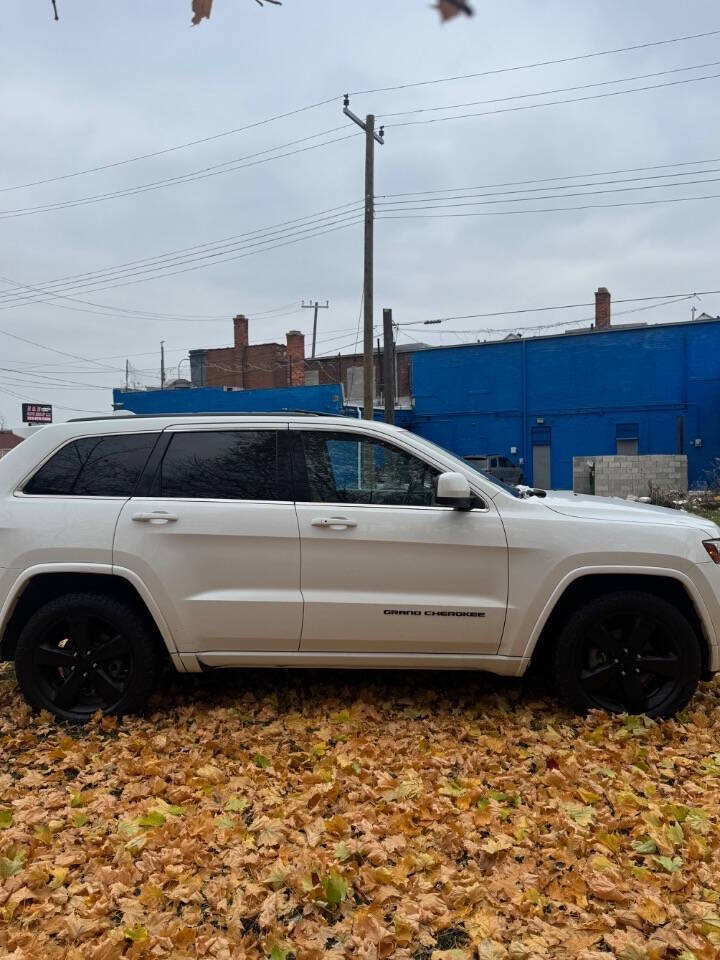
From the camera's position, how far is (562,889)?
114 inches

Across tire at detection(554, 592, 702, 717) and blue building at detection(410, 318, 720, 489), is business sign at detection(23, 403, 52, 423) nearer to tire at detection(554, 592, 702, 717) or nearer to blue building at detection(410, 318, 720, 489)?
blue building at detection(410, 318, 720, 489)

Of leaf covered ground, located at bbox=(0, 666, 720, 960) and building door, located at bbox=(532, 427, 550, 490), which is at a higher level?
building door, located at bbox=(532, 427, 550, 490)

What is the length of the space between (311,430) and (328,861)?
7.90 feet

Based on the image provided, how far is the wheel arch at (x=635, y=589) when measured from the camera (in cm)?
432

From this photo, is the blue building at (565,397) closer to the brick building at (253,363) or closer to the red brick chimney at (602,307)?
the red brick chimney at (602,307)

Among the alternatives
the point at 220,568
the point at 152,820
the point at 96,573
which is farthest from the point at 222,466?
the point at 152,820

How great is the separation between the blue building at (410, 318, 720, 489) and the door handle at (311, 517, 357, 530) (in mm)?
30148

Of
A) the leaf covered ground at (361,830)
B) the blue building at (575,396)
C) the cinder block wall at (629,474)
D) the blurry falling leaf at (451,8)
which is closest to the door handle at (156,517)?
the leaf covered ground at (361,830)

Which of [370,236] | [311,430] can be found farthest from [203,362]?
[311,430]

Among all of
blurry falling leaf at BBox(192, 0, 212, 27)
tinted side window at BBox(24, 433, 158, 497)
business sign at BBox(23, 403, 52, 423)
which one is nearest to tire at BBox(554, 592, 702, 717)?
tinted side window at BBox(24, 433, 158, 497)

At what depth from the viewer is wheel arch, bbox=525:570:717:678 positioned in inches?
170

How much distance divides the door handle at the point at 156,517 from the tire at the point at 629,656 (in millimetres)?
2311

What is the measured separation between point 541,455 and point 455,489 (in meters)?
32.0

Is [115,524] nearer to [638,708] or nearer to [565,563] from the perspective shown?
[565,563]
